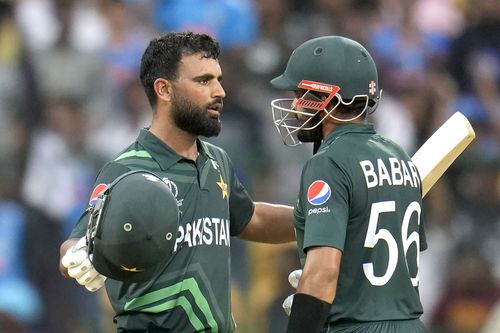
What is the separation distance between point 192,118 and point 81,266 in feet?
3.02

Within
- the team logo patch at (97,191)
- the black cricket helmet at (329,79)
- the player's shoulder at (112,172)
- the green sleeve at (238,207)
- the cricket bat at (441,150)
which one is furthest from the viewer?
the green sleeve at (238,207)

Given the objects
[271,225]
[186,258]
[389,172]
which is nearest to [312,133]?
[389,172]

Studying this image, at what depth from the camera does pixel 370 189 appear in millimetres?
4566

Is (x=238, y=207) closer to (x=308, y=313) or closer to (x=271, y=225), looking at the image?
Answer: (x=271, y=225)

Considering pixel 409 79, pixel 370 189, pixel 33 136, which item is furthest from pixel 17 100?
pixel 370 189

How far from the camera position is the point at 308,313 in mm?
4398

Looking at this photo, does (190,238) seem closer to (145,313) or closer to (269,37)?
(145,313)

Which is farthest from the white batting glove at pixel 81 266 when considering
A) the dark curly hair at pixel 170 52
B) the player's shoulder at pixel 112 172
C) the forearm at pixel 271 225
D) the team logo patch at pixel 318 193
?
the forearm at pixel 271 225

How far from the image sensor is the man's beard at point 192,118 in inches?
207

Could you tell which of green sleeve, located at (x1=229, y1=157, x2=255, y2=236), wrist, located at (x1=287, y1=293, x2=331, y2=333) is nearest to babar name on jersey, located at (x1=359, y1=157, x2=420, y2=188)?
wrist, located at (x1=287, y1=293, x2=331, y2=333)

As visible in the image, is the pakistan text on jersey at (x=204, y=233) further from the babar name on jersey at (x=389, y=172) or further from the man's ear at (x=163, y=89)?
the babar name on jersey at (x=389, y=172)

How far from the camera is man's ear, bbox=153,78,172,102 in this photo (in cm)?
532

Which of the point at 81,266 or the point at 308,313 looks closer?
the point at 308,313

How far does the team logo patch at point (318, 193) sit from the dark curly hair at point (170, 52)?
3.61 feet
